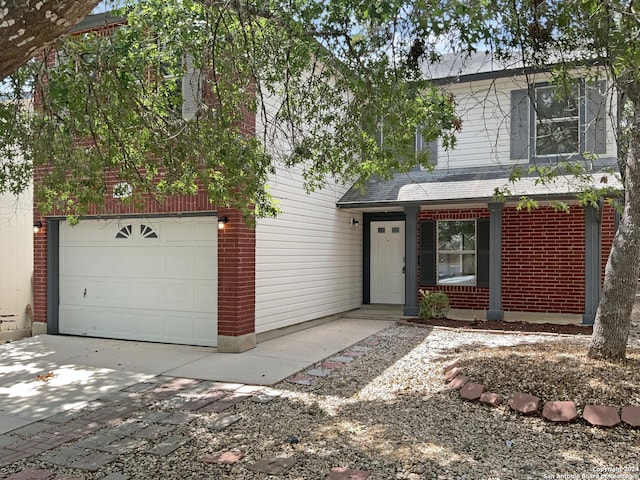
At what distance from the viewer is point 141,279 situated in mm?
9273

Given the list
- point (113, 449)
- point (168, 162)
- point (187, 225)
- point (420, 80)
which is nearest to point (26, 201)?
point (187, 225)

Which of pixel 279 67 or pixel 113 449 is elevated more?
pixel 279 67

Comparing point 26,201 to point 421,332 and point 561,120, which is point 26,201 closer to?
point 421,332

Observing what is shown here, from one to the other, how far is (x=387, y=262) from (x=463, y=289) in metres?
2.11

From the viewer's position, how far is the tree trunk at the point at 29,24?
2154mm

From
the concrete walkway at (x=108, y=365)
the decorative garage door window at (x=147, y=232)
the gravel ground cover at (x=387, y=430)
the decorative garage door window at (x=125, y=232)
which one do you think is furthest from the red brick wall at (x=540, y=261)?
the decorative garage door window at (x=125, y=232)

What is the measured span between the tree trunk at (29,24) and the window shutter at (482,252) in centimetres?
1107

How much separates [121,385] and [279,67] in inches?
175

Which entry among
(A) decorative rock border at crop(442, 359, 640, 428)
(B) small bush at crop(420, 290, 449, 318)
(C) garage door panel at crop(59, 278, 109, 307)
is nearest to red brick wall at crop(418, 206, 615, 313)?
(B) small bush at crop(420, 290, 449, 318)

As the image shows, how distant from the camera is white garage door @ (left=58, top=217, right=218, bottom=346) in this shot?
A: 28.7 feet

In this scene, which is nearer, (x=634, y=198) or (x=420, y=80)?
(x=420, y=80)

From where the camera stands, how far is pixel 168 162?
21.1ft

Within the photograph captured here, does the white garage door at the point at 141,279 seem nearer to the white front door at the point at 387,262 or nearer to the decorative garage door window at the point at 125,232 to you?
the decorative garage door window at the point at 125,232

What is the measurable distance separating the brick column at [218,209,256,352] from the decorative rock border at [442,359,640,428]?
3898 mm
